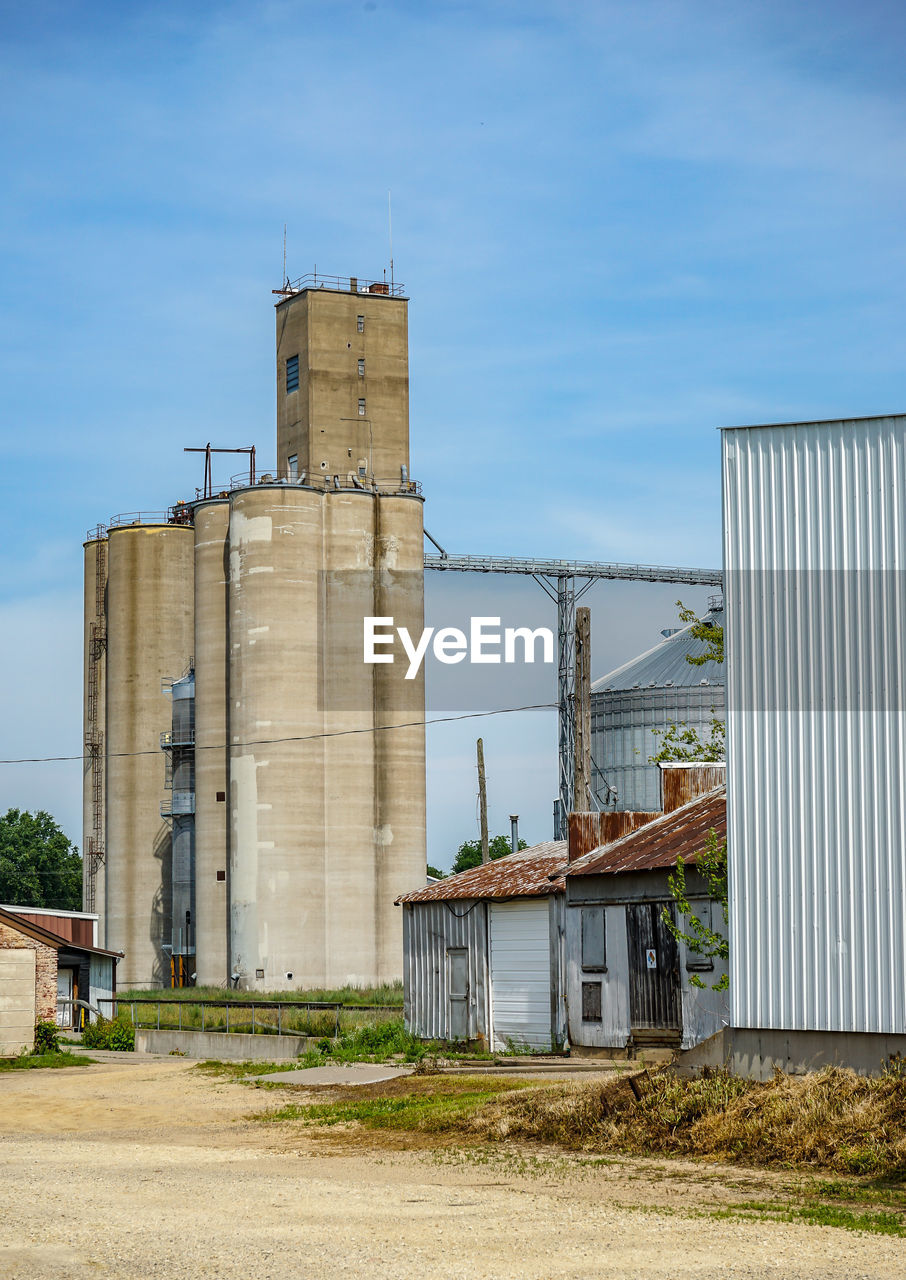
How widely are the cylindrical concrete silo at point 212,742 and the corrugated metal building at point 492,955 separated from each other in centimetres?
2640

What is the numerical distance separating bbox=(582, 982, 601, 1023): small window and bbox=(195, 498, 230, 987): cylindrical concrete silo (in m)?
33.0

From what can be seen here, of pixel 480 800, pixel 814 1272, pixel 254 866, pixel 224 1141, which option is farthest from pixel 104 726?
pixel 814 1272

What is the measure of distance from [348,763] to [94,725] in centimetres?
1910

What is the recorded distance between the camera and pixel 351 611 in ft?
197

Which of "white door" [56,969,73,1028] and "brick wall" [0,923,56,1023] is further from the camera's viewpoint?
"white door" [56,969,73,1028]

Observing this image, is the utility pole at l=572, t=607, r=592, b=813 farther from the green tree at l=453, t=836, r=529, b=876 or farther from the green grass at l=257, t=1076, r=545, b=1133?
the green tree at l=453, t=836, r=529, b=876

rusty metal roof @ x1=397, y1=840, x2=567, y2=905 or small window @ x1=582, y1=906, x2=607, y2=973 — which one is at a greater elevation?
rusty metal roof @ x1=397, y1=840, x2=567, y2=905

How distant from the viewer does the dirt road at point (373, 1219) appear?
10.6 m

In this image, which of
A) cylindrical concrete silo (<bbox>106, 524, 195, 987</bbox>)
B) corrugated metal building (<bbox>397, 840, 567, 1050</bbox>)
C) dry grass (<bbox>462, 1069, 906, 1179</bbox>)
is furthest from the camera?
cylindrical concrete silo (<bbox>106, 524, 195, 987</bbox>)

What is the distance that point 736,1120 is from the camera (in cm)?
1575

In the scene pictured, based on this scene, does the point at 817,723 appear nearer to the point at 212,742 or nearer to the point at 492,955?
the point at 492,955

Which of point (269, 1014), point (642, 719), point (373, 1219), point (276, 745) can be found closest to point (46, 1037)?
point (269, 1014)

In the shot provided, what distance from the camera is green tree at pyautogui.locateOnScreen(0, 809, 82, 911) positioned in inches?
5012

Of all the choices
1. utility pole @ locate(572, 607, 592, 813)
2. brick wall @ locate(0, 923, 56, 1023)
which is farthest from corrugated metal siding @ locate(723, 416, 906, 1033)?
brick wall @ locate(0, 923, 56, 1023)
